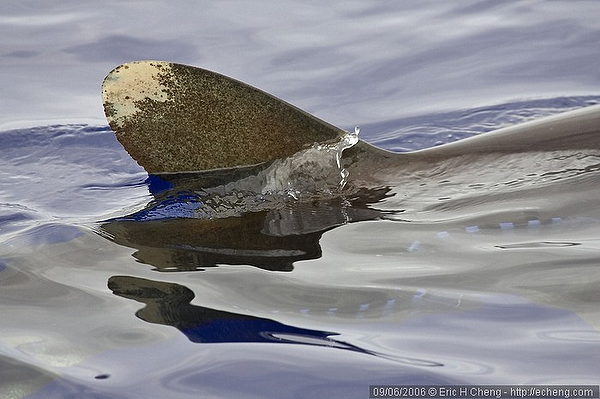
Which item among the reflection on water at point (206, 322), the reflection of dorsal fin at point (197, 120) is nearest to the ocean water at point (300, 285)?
the reflection on water at point (206, 322)

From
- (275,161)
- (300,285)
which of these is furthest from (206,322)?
(275,161)

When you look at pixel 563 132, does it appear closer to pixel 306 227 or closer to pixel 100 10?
pixel 306 227

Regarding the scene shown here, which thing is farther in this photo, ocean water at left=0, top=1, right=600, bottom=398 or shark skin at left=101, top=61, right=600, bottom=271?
shark skin at left=101, top=61, right=600, bottom=271

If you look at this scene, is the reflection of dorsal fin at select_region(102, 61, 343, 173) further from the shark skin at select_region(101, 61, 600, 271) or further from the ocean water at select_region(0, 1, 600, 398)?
the ocean water at select_region(0, 1, 600, 398)

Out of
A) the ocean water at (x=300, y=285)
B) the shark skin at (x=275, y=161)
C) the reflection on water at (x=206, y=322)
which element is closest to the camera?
the ocean water at (x=300, y=285)

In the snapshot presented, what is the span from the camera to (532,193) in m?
3.45

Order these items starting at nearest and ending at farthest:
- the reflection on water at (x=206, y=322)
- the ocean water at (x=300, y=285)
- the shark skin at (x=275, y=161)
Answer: the ocean water at (x=300, y=285) < the reflection on water at (x=206, y=322) < the shark skin at (x=275, y=161)

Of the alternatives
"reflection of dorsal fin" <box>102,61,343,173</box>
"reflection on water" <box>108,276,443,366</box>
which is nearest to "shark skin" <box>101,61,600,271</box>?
"reflection of dorsal fin" <box>102,61,343,173</box>

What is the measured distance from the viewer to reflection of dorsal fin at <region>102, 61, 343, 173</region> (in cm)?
344

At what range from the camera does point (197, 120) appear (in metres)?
3.48

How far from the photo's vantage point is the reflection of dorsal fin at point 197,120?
344 centimetres

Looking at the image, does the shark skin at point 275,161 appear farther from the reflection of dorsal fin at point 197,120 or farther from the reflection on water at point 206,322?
the reflection on water at point 206,322

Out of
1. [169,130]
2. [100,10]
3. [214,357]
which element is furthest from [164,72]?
[100,10]

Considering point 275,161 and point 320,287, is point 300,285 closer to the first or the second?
point 320,287
